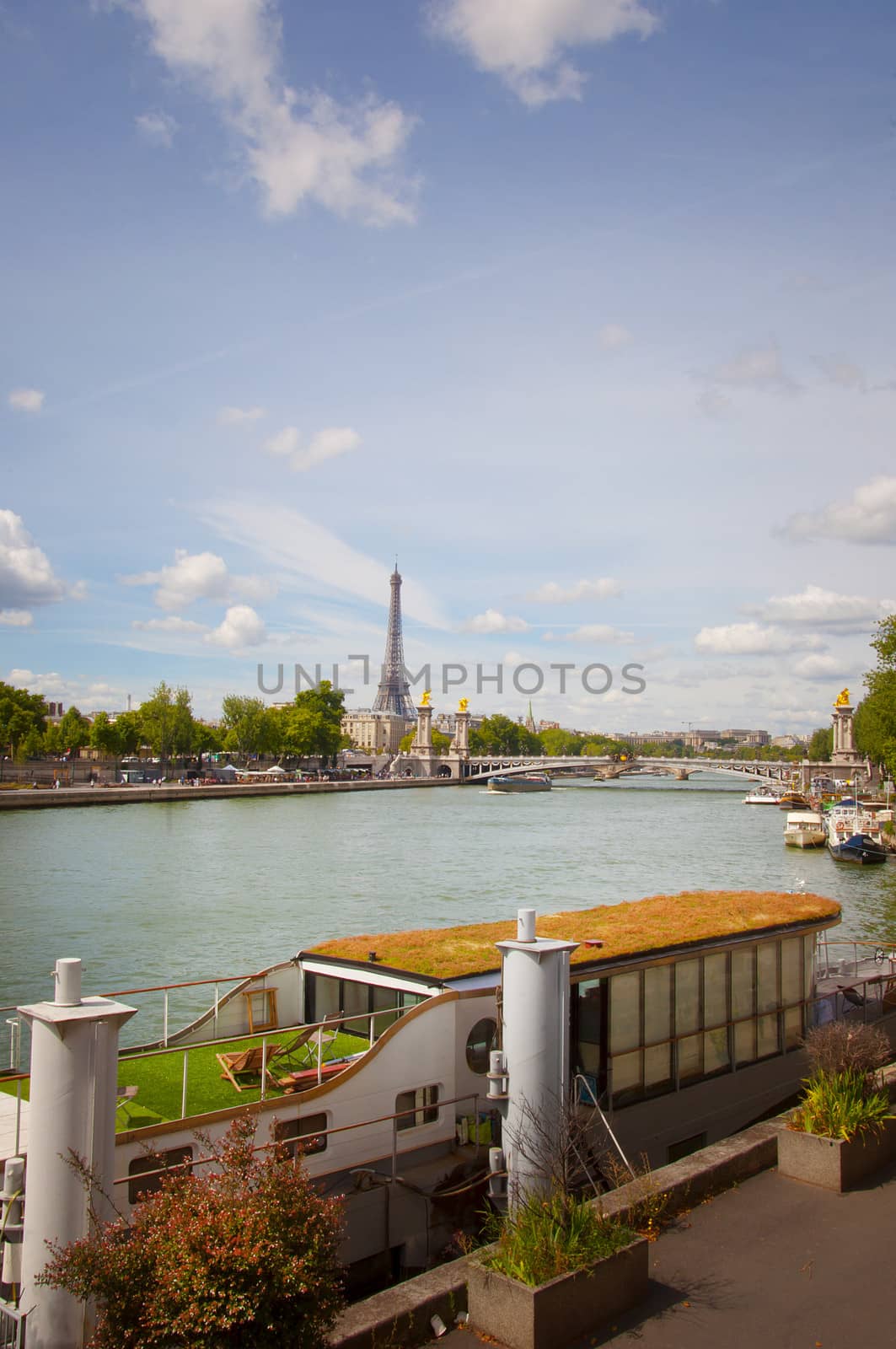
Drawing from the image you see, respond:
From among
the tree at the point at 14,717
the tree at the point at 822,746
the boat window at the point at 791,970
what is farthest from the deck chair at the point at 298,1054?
the tree at the point at 822,746

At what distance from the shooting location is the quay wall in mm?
67312

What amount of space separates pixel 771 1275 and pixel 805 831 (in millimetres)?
51633

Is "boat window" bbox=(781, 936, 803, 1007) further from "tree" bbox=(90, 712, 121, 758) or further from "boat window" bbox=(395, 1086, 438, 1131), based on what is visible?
"tree" bbox=(90, 712, 121, 758)

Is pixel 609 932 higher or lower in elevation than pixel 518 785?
higher

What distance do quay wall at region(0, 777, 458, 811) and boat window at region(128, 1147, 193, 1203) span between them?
2451 inches

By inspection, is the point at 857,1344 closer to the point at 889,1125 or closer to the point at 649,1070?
the point at 889,1125

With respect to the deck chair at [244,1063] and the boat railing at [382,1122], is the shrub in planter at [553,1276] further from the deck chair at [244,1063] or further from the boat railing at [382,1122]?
the deck chair at [244,1063]

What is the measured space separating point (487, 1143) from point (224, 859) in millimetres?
34840

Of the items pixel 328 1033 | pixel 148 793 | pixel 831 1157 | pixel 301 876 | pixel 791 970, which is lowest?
pixel 301 876

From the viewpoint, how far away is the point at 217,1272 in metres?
3.78

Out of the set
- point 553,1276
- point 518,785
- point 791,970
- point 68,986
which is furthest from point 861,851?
point 518,785

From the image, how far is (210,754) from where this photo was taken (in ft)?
403

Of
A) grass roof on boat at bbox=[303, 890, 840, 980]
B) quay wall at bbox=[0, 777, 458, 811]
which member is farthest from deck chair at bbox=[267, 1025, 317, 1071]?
quay wall at bbox=[0, 777, 458, 811]

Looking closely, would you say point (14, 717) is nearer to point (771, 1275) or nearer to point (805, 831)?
point (805, 831)
